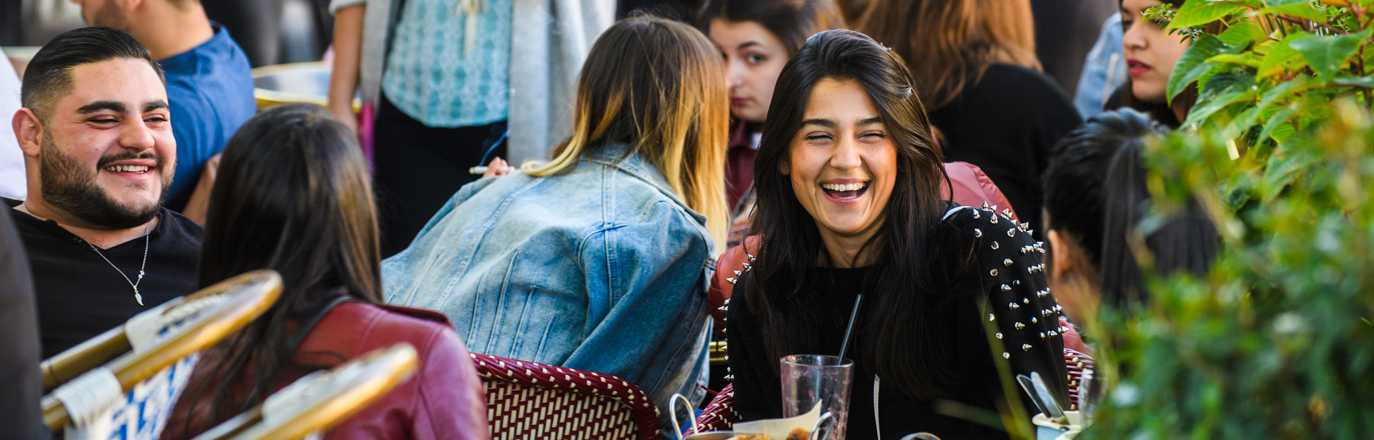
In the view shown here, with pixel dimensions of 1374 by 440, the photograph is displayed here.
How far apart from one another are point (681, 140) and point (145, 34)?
1.82m

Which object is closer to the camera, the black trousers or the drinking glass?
the drinking glass

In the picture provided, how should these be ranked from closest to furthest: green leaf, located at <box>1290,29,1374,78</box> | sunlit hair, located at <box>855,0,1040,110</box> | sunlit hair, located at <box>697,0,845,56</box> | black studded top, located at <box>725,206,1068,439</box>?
green leaf, located at <box>1290,29,1374,78</box> → black studded top, located at <box>725,206,1068,439</box> → sunlit hair, located at <box>855,0,1040,110</box> → sunlit hair, located at <box>697,0,845,56</box>

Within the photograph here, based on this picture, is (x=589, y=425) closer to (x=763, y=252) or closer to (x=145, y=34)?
(x=763, y=252)

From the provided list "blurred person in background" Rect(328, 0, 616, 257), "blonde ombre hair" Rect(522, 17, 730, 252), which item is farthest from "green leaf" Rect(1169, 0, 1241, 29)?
"blurred person in background" Rect(328, 0, 616, 257)

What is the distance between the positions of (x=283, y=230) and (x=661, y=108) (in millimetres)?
1338

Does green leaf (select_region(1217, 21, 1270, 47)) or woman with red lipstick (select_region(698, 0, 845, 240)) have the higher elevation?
green leaf (select_region(1217, 21, 1270, 47))

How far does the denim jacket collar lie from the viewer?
2549 millimetres

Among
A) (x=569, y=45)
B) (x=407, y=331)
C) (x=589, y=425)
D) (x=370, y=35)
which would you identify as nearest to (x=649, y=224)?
(x=589, y=425)

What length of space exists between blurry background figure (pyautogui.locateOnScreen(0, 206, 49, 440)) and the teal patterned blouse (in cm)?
224

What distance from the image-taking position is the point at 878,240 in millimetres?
2143

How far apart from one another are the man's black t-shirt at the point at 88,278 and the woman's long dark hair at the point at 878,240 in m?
1.21

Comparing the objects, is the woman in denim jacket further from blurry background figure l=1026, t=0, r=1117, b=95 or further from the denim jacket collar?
blurry background figure l=1026, t=0, r=1117, b=95

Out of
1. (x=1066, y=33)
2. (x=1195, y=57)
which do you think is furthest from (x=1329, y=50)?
(x=1066, y=33)

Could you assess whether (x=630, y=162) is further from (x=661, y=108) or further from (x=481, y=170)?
(x=481, y=170)
